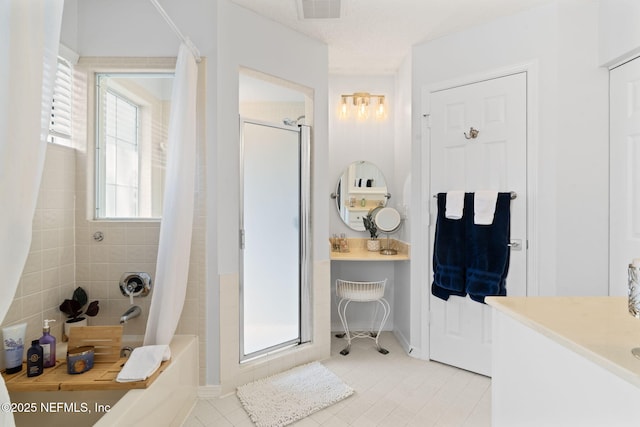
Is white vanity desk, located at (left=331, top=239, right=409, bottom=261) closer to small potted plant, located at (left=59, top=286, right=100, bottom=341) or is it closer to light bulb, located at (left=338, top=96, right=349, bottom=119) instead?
light bulb, located at (left=338, top=96, right=349, bottom=119)

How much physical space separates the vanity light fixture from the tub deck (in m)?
2.77

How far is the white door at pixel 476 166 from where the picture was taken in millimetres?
2420

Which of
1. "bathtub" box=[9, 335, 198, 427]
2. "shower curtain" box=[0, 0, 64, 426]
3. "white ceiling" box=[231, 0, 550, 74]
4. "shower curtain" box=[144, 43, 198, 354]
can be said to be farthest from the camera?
"white ceiling" box=[231, 0, 550, 74]

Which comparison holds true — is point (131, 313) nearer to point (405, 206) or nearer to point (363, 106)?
point (405, 206)

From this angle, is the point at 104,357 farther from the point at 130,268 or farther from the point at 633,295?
the point at 633,295

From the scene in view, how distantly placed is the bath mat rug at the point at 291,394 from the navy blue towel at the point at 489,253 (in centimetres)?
119

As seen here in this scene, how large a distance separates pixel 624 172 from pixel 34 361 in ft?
11.5

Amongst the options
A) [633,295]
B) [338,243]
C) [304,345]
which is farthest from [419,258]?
[633,295]

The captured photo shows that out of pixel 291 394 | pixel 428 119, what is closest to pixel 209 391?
pixel 291 394

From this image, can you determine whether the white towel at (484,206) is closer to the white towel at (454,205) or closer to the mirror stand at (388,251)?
the white towel at (454,205)

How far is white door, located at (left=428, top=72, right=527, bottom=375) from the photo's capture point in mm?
2420

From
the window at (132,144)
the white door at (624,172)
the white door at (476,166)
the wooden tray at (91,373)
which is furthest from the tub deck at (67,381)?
the white door at (624,172)

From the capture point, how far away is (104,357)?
189cm

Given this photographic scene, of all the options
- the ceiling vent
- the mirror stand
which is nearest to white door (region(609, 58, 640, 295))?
the mirror stand
